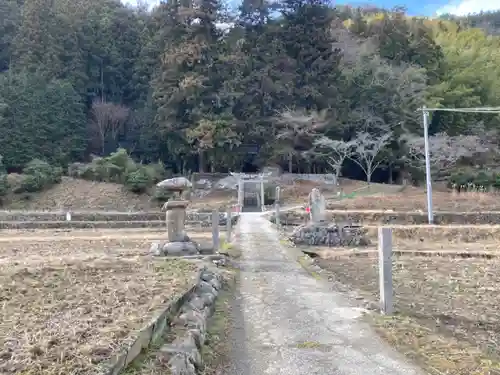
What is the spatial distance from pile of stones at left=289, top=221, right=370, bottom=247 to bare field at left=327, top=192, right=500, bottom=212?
9.16m

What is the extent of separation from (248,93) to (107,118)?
12.2 metres

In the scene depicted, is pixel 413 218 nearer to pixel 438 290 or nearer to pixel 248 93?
pixel 438 290

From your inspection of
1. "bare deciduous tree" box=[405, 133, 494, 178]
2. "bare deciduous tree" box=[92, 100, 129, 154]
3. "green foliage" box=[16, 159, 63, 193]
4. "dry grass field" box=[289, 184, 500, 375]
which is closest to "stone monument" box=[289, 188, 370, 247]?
"dry grass field" box=[289, 184, 500, 375]

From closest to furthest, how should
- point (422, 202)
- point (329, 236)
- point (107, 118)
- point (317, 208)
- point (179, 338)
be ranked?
point (179, 338) < point (329, 236) < point (317, 208) < point (422, 202) < point (107, 118)

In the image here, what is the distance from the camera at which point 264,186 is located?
31.7m

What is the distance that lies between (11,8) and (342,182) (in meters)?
32.4

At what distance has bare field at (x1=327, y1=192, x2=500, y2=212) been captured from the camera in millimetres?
25062

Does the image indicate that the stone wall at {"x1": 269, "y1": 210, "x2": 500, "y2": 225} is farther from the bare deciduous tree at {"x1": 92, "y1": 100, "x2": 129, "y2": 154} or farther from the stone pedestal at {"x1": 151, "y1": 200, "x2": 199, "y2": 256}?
the bare deciduous tree at {"x1": 92, "y1": 100, "x2": 129, "y2": 154}

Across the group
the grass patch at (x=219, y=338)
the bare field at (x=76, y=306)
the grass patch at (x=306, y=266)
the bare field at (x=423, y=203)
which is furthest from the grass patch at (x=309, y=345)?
the bare field at (x=423, y=203)

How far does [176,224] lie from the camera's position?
1088 cm

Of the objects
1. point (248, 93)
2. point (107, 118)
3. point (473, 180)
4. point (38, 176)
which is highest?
point (248, 93)

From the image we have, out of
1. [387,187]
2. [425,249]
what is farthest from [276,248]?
[387,187]

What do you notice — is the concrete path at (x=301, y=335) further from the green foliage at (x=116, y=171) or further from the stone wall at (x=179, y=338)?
the green foliage at (x=116, y=171)

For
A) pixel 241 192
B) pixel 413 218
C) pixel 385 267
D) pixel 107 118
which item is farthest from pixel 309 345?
pixel 107 118
